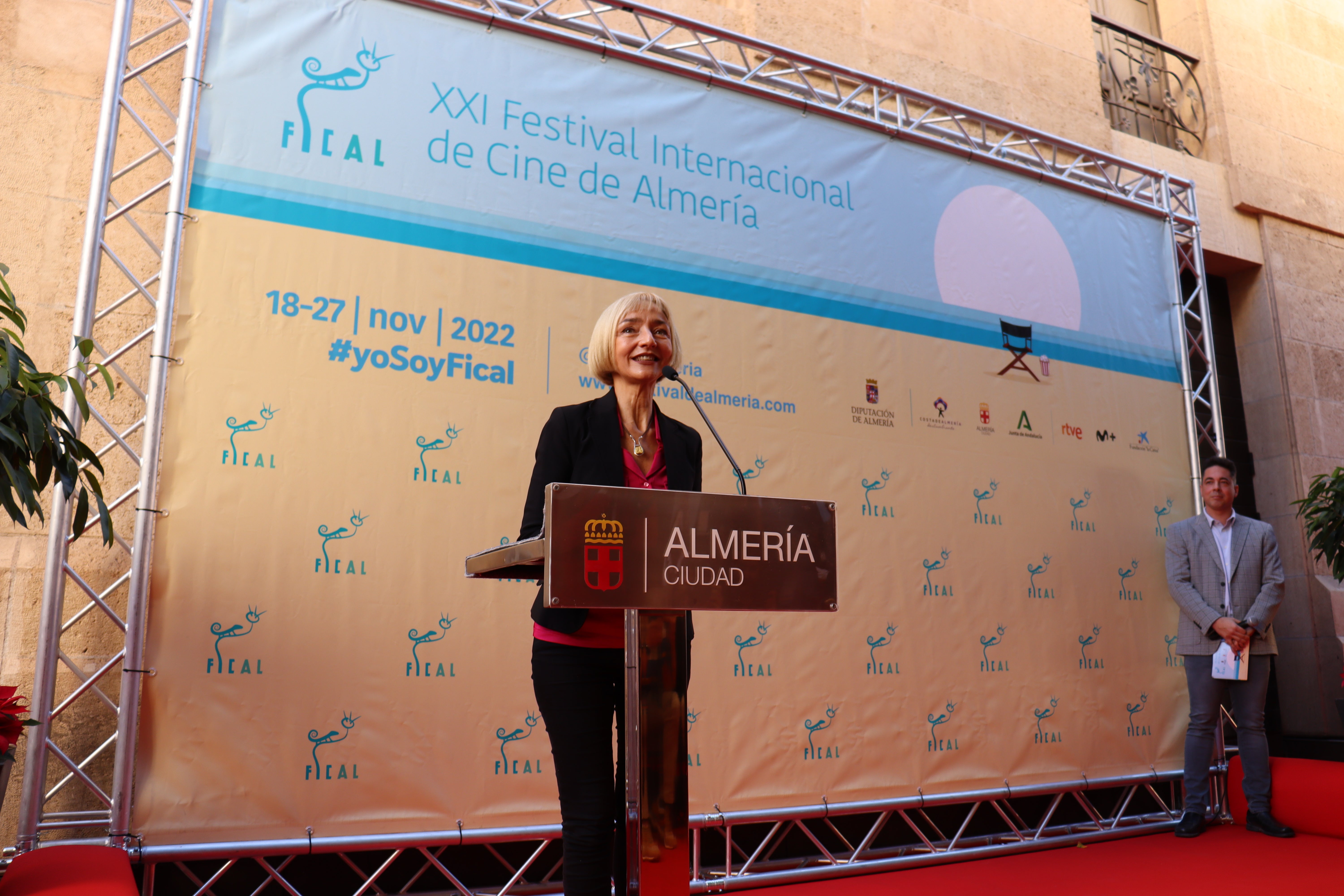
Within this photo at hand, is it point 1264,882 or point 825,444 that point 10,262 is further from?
point 1264,882

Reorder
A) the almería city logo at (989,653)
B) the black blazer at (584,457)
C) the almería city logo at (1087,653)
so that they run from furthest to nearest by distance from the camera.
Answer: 1. the almería city logo at (1087,653)
2. the almería city logo at (989,653)
3. the black blazer at (584,457)

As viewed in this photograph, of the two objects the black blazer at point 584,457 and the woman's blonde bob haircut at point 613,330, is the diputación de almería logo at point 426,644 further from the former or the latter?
the woman's blonde bob haircut at point 613,330

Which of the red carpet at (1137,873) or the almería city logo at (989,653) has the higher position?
the almería city logo at (989,653)

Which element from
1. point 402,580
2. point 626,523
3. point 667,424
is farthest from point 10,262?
point 626,523

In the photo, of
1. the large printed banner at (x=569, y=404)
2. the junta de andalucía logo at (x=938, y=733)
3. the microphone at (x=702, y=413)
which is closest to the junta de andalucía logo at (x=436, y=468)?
the large printed banner at (x=569, y=404)

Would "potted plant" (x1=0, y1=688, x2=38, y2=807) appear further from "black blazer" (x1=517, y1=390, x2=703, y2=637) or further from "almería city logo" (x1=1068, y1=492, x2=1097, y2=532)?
"almería city logo" (x1=1068, y1=492, x2=1097, y2=532)

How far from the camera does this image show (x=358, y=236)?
9.55 feet

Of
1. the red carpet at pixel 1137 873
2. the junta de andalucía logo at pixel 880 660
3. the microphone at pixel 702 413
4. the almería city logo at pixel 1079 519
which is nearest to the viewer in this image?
the microphone at pixel 702 413

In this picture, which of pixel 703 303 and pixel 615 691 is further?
pixel 703 303

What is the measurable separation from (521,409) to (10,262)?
1.63 m

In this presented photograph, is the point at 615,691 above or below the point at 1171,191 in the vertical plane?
below

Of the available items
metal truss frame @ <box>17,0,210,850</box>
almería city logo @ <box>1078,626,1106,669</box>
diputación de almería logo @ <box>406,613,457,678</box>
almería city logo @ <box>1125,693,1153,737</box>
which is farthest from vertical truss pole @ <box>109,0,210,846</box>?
almería city logo @ <box>1125,693,1153,737</box>

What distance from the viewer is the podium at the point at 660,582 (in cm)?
125

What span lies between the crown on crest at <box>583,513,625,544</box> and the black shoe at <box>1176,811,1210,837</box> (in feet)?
11.5
